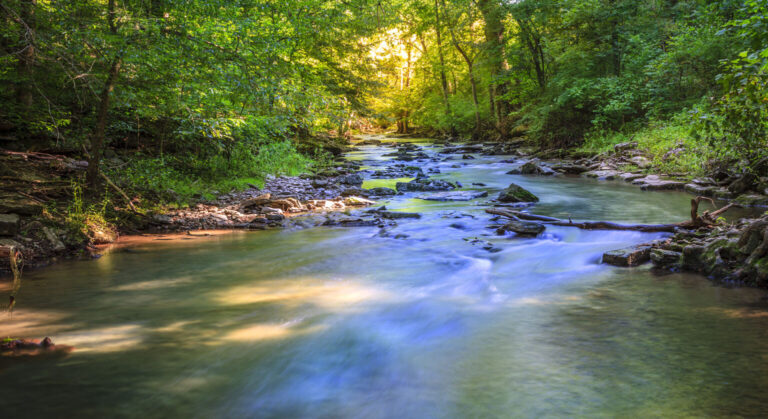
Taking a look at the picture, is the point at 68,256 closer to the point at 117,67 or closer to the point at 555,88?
the point at 117,67

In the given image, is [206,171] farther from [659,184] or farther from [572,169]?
[572,169]

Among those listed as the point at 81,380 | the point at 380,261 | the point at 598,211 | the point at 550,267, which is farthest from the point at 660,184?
the point at 81,380

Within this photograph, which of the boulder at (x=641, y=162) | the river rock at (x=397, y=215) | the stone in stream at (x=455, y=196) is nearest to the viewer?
the river rock at (x=397, y=215)

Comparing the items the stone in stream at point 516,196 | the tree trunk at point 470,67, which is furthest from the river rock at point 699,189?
the tree trunk at point 470,67

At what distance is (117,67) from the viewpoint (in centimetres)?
697

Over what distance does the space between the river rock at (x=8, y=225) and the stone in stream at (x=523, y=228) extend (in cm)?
746

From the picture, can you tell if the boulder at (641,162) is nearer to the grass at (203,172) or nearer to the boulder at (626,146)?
the boulder at (626,146)

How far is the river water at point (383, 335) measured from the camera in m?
3.16

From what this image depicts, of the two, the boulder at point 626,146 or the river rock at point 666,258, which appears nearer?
the river rock at point 666,258

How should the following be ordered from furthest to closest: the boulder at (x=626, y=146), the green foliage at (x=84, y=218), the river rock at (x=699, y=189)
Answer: the boulder at (x=626, y=146), the river rock at (x=699, y=189), the green foliage at (x=84, y=218)

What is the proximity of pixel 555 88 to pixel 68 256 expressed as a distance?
2085cm

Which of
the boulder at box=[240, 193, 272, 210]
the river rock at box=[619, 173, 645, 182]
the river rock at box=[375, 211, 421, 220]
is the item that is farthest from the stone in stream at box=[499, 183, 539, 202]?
the boulder at box=[240, 193, 272, 210]

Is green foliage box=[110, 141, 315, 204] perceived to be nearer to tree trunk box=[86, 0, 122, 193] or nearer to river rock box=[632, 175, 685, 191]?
tree trunk box=[86, 0, 122, 193]

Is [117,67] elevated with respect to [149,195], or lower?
elevated
